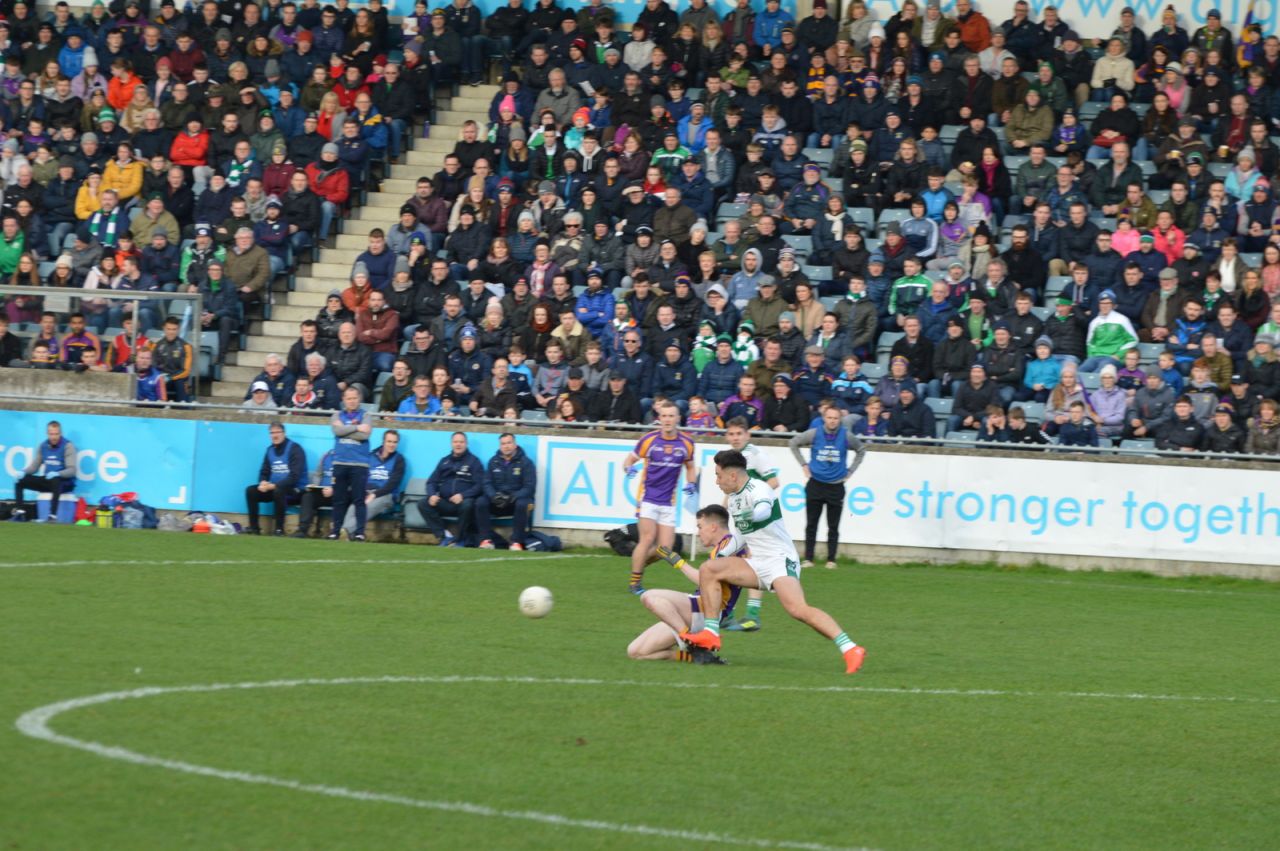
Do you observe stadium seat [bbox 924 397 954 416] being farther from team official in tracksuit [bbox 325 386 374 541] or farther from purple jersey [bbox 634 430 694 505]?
team official in tracksuit [bbox 325 386 374 541]

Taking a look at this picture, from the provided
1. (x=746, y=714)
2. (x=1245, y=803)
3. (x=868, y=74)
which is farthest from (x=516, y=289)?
(x=1245, y=803)

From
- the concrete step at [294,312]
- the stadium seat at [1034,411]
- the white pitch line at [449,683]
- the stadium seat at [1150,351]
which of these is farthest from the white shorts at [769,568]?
the concrete step at [294,312]

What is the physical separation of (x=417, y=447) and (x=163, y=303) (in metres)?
4.39

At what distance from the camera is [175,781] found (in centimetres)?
757

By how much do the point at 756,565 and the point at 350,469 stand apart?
10.3 meters

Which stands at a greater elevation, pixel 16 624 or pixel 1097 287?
pixel 1097 287

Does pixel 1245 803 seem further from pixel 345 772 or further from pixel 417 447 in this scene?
pixel 417 447

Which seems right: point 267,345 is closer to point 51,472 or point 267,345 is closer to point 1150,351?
point 51,472

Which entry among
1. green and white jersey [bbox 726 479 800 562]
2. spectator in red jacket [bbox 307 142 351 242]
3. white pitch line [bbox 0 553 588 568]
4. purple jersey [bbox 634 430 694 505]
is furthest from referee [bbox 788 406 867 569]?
spectator in red jacket [bbox 307 142 351 242]

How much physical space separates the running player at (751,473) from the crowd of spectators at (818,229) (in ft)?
15.5

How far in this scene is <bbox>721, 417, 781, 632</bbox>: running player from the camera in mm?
14562

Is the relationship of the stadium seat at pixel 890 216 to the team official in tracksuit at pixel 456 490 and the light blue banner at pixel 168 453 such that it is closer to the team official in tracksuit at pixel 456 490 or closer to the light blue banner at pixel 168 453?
the light blue banner at pixel 168 453

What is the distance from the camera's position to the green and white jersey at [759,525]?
12531 mm

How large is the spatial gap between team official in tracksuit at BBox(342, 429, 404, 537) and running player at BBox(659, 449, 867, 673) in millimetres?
9549
